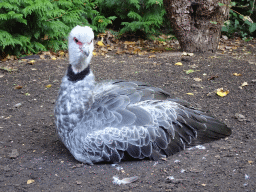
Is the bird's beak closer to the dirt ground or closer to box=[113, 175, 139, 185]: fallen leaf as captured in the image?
the dirt ground

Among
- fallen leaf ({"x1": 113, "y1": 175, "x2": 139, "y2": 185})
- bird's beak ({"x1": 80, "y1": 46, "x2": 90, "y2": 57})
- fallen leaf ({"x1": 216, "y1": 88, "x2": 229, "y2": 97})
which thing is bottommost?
fallen leaf ({"x1": 113, "y1": 175, "x2": 139, "y2": 185})

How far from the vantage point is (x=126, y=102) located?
3195 millimetres

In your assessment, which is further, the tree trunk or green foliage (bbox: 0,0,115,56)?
green foliage (bbox: 0,0,115,56)

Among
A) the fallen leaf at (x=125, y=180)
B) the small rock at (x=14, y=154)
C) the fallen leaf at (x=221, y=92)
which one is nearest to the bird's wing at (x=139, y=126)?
the fallen leaf at (x=125, y=180)

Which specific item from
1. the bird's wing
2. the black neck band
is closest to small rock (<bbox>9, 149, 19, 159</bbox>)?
the bird's wing

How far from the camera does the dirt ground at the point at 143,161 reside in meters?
2.79

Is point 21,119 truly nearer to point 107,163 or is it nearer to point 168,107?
point 107,163

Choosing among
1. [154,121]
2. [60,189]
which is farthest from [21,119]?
[154,121]

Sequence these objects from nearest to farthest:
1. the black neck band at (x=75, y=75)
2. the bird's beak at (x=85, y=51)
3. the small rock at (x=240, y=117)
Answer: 1. the bird's beak at (x=85, y=51)
2. the black neck band at (x=75, y=75)
3. the small rock at (x=240, y=117)

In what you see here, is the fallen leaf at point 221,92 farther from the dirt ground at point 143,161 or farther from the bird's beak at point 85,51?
the bird's beak at point 85,51

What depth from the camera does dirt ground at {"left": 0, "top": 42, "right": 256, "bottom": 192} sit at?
279cm

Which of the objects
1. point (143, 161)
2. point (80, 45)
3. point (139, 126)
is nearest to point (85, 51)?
point (80, 45)

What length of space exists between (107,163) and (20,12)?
15.9 feet

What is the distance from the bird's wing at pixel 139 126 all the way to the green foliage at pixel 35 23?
3.97 m
